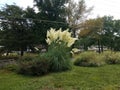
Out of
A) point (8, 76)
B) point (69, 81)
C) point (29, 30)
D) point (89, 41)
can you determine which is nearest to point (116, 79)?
point (69, 81)

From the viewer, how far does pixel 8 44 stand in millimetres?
21844

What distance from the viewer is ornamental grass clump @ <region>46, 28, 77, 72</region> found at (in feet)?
40.2

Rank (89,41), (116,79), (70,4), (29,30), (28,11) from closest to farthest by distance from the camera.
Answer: (116,79), (29,30), (28,11), (70,4), (89,41)

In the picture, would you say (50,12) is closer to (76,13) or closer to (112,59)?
(76,13)

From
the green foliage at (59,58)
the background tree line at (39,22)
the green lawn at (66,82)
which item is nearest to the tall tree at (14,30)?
the background tree line at (39,22)

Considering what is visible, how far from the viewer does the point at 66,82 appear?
32.5ft

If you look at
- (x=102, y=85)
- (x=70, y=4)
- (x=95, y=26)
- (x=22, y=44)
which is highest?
(x=70, y=4)

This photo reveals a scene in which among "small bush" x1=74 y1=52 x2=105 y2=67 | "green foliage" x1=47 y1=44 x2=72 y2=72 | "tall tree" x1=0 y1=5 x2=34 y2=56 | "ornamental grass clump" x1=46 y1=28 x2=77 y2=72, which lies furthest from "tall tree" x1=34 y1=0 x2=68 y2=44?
"green foliage" x1=47 y1=44 x2=72 y2=72

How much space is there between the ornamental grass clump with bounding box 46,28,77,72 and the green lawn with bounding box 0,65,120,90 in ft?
2.37

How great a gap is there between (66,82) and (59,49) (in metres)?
2.89

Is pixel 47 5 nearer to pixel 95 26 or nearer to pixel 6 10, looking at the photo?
pixel 6 10

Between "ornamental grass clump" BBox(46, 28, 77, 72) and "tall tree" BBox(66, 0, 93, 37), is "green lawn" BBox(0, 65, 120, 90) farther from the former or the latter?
"tall tree" BBox(66, 0, 93, 37)

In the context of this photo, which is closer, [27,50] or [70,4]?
[27,50]

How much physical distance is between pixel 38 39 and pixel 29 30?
4.11 feet
